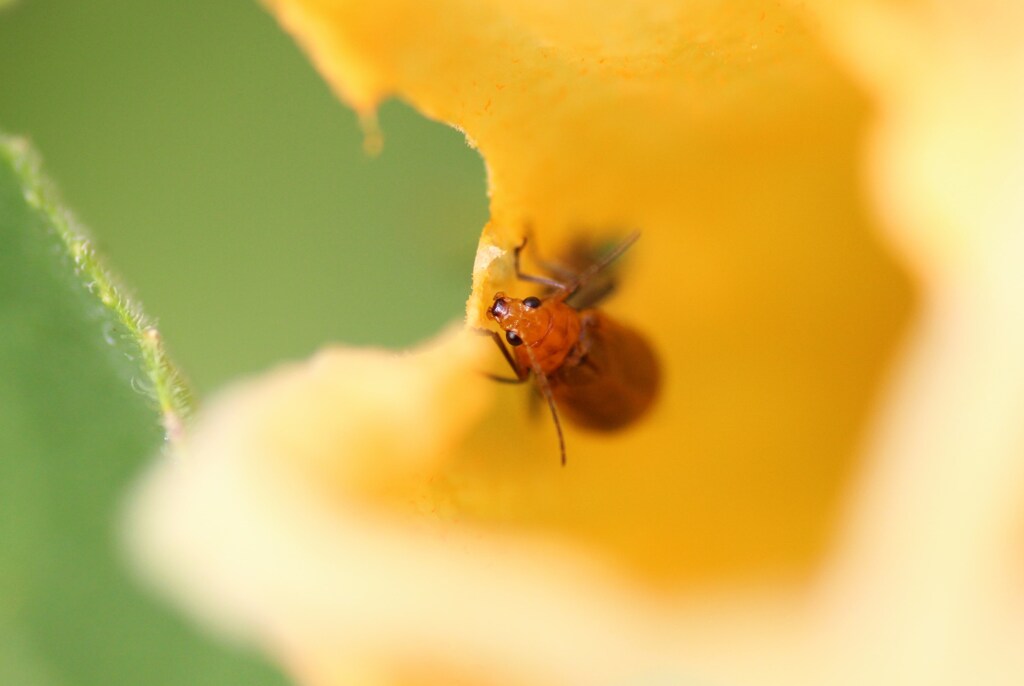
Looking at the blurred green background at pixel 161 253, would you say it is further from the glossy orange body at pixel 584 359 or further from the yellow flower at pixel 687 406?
the glossy orange body at pixel 584 359

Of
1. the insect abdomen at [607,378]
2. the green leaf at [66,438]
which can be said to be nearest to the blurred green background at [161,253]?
the green leaf at [66,438]

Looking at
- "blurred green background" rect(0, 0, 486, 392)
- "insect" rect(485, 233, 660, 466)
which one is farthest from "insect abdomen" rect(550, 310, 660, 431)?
"blurred green background" rect(0, 0, 486, 392)

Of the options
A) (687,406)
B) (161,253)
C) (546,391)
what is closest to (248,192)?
→ (161,253)

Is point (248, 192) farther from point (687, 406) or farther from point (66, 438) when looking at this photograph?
point (687, 406)

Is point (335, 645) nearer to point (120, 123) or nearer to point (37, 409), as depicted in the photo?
point (37, 409)

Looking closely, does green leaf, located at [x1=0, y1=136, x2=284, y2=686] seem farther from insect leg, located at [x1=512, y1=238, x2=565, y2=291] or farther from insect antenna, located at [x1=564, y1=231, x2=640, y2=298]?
insect antenna, located at [x1=564, y1=231, x2=640, y2=298]

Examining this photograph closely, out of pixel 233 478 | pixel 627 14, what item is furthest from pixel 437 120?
pixel 233 478

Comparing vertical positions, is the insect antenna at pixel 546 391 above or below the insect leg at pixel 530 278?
below

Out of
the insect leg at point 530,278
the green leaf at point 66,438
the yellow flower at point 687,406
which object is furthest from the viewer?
the insect leg at point 530,278
